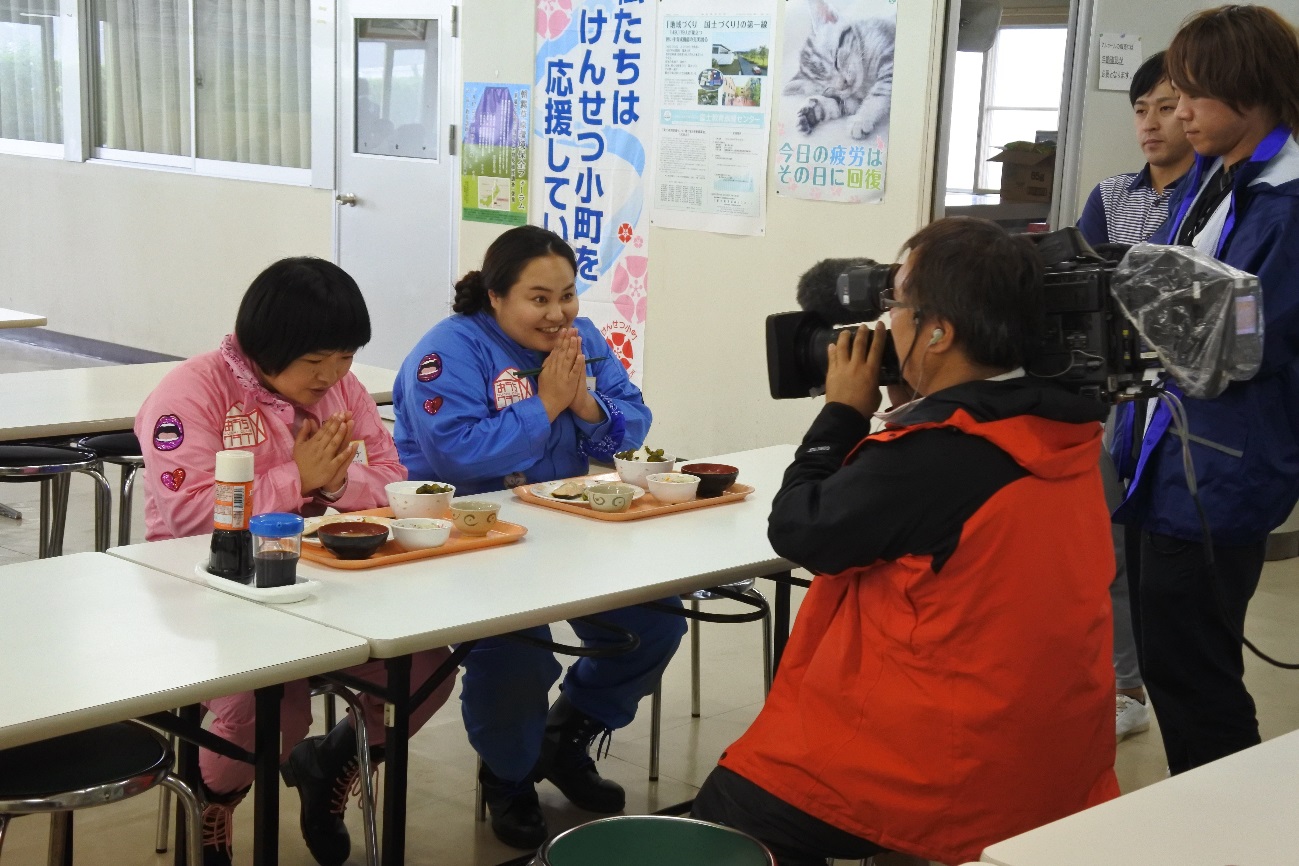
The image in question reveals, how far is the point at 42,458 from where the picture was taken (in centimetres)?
320

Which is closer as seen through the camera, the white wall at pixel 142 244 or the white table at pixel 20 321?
the white table at pixel 20 321

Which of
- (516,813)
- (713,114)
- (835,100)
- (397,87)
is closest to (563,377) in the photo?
(516,813)

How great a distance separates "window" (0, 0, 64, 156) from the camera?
832 centimetres

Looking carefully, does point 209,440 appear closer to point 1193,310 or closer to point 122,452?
point 122,452

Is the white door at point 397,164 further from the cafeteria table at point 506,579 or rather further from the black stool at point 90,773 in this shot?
the black stool at point 90,773

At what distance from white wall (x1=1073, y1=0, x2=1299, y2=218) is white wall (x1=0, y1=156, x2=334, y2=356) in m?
3.74

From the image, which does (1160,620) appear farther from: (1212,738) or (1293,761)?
(1293,761)

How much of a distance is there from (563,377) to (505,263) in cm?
25

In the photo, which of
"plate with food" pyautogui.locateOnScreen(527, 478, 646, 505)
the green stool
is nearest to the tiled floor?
"plate with food" pyautogui.locateOnScreen(527, 478, 646, 505)

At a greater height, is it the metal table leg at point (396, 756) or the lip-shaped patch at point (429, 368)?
the lip-shaped patch at point (429, 368)

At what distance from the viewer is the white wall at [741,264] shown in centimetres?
471

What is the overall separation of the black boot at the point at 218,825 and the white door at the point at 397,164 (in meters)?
4.17

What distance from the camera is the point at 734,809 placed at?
1.71 metres

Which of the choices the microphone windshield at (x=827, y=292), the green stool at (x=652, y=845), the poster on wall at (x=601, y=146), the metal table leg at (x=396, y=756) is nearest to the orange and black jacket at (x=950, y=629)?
the green stool at (x=652, y=845)
